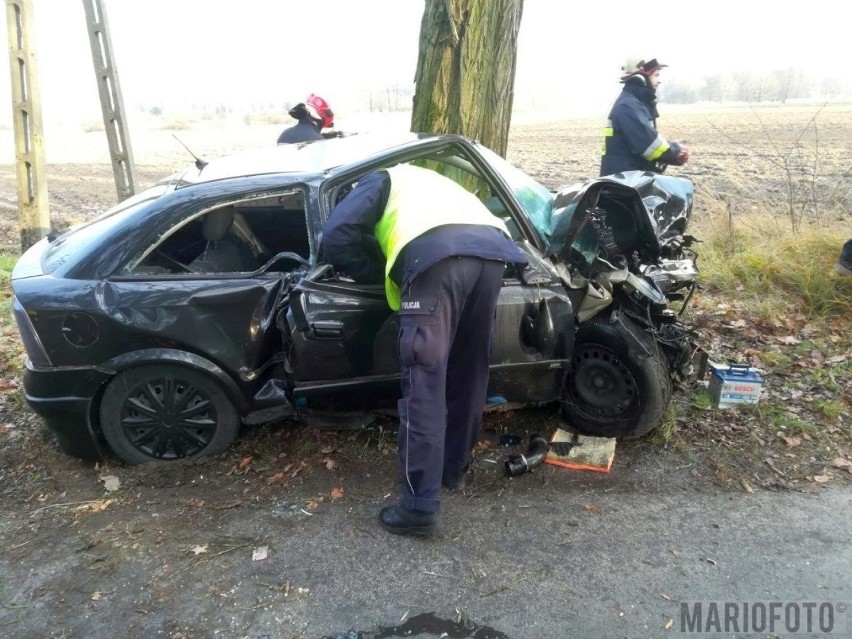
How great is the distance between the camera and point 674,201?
4.66 m

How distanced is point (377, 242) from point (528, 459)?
1382 millimetres

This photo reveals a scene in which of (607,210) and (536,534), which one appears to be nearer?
(536,534)

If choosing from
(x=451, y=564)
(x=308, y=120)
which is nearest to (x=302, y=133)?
(x=308, y=120)

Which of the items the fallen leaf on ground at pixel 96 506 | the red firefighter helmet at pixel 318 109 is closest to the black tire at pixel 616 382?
the fallen leaf on ground at pixel 96 506

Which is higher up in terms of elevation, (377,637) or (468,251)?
(468,251)

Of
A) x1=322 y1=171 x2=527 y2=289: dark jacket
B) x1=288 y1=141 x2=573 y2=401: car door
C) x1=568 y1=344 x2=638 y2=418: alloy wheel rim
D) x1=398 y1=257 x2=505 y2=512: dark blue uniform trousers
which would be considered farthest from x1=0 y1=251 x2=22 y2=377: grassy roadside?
x1=568 y1=344 x2=638 y2=418: alloy wheel rim

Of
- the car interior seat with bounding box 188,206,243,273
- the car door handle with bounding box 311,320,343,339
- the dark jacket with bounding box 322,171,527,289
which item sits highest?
the dark jacket with bounding box 322,171,527,289

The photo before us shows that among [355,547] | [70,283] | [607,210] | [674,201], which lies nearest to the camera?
[355,547]

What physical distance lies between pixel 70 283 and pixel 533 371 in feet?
7.75

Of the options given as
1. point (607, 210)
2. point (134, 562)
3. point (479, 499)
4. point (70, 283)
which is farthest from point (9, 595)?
point (607, 210)

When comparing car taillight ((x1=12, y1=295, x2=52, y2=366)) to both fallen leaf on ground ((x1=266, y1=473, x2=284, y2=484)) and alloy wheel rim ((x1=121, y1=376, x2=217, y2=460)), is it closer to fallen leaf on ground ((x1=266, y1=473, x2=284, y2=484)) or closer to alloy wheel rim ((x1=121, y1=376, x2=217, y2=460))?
alloy wheel rim ((x1=121, y1=376, x2=217, y2=460))

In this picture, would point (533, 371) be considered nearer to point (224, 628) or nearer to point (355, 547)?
point (355, 547)

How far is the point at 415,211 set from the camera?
2791 mm

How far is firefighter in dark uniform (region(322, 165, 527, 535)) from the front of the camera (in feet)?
9.11
